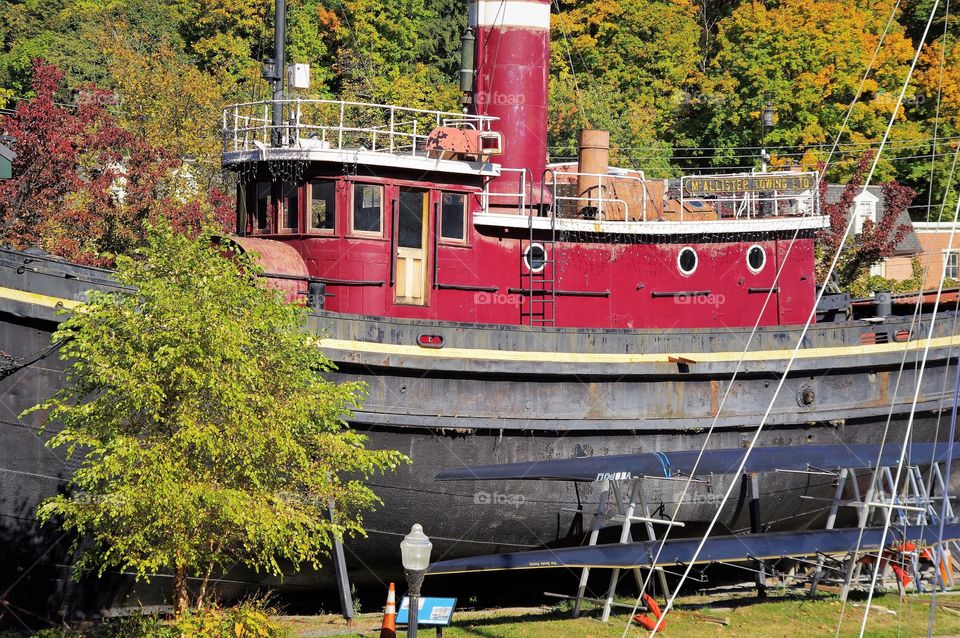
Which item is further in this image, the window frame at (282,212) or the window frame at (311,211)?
the window frame at (282,212)

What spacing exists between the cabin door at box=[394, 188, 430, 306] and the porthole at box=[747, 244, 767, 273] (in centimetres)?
542

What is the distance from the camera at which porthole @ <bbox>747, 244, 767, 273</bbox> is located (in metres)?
19.0

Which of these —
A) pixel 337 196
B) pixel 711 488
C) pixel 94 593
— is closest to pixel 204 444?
pixel 94 593

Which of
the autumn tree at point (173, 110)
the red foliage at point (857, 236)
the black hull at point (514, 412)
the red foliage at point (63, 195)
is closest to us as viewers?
the black hull at point (514, 412)

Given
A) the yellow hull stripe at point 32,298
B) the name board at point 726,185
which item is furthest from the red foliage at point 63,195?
the name board at point 726,185

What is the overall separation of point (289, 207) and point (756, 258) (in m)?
7.49

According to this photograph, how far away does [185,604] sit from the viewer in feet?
42.9

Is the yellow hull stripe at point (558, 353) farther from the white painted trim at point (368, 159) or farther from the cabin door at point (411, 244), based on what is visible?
the white painted trim at point (368, 159)

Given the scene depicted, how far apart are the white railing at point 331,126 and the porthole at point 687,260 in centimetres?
366

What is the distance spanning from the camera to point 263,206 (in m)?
17.6

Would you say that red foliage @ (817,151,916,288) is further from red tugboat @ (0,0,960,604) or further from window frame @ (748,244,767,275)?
red tugboat @ (0,0,960,604)

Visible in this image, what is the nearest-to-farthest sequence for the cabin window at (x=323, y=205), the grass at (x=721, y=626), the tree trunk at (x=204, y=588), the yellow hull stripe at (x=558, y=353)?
the tree trunk at (x=204, y=588) < the grass at (x=721, y=626) < the yellow hull stripe at (x=558, y=353) < the cabin window at (x=323, y=205)

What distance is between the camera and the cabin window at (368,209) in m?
16.8

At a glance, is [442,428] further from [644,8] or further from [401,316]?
[644,8]
